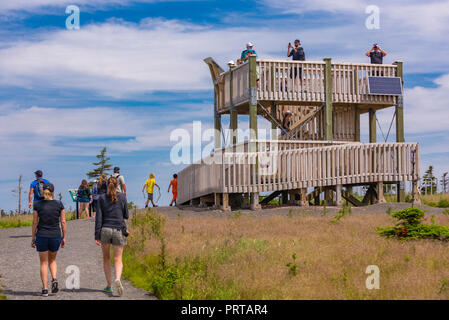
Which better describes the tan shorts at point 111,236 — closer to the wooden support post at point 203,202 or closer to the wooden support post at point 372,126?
the wooden support post at point 203,202

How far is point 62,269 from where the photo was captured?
12.7 meters

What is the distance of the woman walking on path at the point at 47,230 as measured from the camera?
10.4 m

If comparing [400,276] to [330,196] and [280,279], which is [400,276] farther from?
[330,196]

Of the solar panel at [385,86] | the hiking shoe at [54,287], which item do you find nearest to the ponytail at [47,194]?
the hiking shoe at [54,287]

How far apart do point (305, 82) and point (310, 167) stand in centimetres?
414

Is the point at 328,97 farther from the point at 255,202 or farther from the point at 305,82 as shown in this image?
the point at 255,202

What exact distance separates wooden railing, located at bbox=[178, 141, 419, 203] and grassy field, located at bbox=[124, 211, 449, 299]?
7532 mm

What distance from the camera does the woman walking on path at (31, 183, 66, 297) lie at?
34.1ft

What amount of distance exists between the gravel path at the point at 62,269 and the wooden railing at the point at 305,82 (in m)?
10.3

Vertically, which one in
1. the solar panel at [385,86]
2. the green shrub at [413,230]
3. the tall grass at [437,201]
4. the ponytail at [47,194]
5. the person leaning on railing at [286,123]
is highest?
the solar panel at [385,86]

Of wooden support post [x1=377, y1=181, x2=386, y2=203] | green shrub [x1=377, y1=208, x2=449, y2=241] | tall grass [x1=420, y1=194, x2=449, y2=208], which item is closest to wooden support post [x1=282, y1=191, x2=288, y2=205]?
wooden support post [x1=377, y1=181, x2=386, y2=203]

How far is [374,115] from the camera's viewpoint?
97.9 ft

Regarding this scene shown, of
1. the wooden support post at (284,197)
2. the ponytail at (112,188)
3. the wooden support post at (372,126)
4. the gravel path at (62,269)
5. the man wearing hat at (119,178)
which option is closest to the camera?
the ponytail at (112,188)
